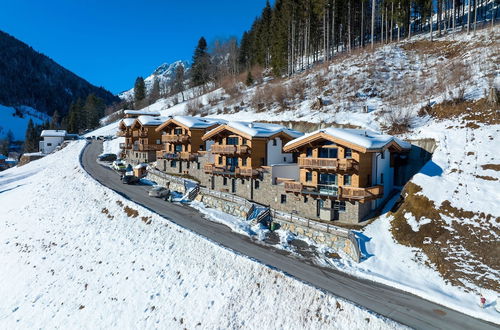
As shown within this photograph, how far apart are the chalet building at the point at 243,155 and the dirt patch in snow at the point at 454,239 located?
14.4m

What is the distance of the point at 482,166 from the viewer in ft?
83.6

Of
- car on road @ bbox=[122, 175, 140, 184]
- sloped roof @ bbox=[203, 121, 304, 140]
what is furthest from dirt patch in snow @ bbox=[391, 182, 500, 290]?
car on road @ bbox=[122, 175, 140, 184]

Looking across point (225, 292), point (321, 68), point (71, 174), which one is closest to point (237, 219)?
point (225, 292)

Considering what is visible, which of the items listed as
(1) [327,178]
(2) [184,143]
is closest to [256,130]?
(1) [327,178]

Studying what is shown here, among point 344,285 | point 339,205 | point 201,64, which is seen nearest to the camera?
point 344,285

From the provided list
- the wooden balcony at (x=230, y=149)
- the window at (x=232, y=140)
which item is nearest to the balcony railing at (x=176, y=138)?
the wooden balcony at (x=230, y=149)

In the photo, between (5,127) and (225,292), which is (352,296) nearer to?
(225,292)

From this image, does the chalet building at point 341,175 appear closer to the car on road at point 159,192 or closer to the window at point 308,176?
the window at point 308,176

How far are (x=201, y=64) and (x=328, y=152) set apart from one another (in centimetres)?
8348

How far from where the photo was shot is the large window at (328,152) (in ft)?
92.6

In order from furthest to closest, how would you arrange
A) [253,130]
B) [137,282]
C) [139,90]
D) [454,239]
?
[139,90]
[253,130]
[137,282]
[454,239]

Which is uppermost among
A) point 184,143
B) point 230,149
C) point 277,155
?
point 184,143

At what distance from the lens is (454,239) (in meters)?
21.0

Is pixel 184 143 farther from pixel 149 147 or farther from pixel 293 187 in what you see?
pixel 293 187
